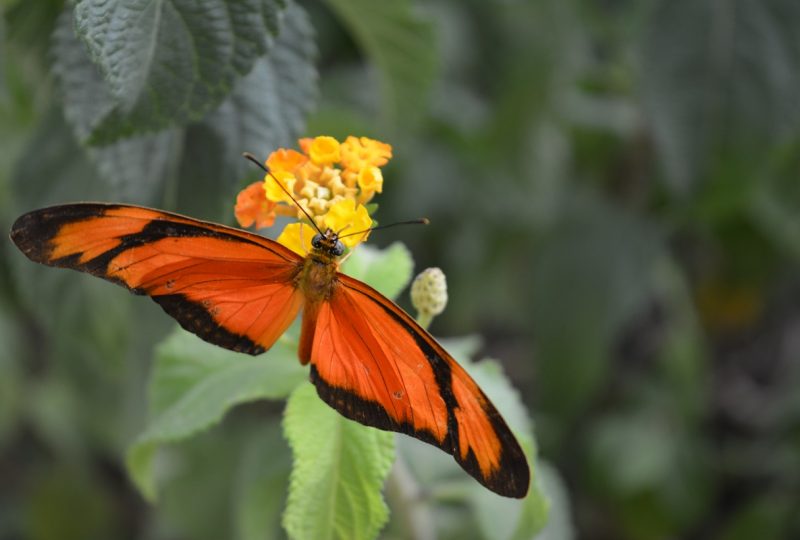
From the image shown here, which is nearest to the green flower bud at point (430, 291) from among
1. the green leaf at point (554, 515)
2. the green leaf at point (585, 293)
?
the green leaf at point (554, 515)

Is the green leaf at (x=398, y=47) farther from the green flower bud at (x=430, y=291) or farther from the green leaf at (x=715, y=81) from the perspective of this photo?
the green flower bud at (x=430, y=291)

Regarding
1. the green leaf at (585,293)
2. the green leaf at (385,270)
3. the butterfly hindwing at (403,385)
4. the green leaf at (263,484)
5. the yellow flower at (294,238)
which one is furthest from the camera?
the green leaf at (585,293)

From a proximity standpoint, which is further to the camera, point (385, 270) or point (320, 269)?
point (385, 270)

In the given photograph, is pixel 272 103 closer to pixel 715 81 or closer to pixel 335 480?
pixel 335 480

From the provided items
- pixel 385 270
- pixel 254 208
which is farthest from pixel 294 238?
pixel 385 270

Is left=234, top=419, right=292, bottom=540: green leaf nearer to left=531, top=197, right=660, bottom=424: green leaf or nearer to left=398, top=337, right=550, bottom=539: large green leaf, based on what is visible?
left=398, top=337, right=550, bottom=539: large green leaf

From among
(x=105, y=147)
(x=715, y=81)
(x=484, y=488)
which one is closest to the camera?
(x=105, y=147)
